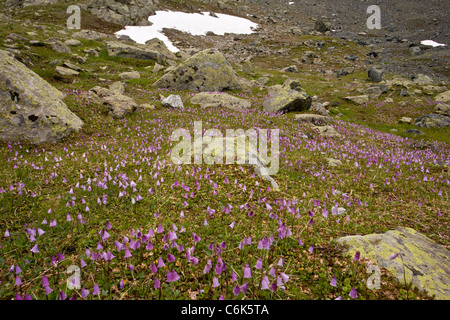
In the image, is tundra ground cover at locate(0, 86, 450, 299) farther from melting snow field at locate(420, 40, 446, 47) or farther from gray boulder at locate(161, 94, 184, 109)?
melting snow field at locate(420, 40, 446, 47)

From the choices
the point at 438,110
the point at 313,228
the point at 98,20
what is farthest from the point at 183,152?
the point at 98,20

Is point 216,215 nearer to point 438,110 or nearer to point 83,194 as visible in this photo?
point 83,194

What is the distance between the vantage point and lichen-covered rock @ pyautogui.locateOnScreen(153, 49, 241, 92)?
22938 mm

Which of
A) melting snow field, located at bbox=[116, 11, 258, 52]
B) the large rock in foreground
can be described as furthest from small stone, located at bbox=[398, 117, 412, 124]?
melting snow field, located at bbox=[116, 11, 258, 52]

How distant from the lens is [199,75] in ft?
76.2

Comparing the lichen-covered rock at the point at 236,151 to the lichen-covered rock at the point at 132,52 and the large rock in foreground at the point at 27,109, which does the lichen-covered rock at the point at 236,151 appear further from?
the lichen-covered rock at the point at 132,52

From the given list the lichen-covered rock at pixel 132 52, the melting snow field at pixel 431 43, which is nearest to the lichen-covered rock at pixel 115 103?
the lichen-covered rock at pixel 132 52

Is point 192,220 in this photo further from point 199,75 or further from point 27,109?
point 199,75

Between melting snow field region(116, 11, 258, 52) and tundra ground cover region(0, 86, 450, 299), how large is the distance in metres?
52.7

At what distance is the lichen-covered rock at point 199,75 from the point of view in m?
22.9

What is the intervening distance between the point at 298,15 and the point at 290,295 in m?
141

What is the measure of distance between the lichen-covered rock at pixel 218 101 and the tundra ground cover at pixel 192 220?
27.9 ft

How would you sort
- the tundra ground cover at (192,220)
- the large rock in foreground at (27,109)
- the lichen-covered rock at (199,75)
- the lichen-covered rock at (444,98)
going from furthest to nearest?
the lichen-covered rock at (444,98), the lichen-covered rock at (199,75), the large rock in foreground at (27,109), the tundra ground cover at (192,220)

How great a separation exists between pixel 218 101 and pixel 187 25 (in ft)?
226
